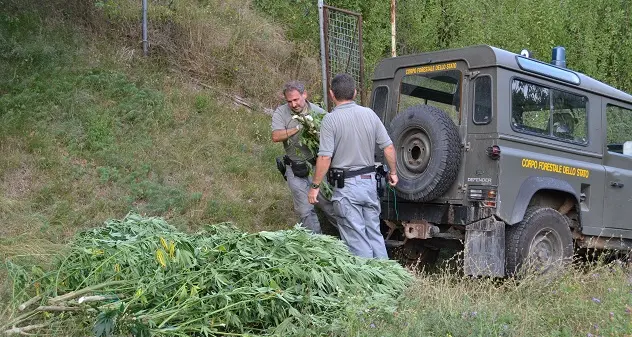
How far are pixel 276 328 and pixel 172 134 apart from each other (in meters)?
5.56

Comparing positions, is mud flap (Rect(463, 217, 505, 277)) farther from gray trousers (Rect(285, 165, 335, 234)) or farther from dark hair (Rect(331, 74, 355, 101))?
dark hair (Rect(331, 74, 355, 101))

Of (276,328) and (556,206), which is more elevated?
(556,206)

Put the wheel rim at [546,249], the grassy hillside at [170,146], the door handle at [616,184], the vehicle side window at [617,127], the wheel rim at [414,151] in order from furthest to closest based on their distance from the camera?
1. the vehicle side window at [617,127]
2. the door handle at [616,184]
3. the wheel rim at [414,151]
4. the wheel rim at [546,249]
5. the grassy hillside at [170,146]

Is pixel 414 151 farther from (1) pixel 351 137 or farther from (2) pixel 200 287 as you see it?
(2) pixel 200 287

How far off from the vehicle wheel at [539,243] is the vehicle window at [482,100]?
101 centimetres

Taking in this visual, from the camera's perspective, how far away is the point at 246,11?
44.6 ft

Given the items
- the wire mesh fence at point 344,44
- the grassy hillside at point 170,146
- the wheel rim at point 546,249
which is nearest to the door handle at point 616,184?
the grassy hillside at point 170,146

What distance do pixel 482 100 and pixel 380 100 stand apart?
137cm

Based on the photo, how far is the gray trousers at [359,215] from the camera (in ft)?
21.8

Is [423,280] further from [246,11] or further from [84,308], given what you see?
[246,11]

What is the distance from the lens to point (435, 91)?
7.53 metres

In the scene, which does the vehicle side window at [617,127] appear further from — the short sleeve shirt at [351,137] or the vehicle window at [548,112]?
the short sleeve shirt at [351,137]

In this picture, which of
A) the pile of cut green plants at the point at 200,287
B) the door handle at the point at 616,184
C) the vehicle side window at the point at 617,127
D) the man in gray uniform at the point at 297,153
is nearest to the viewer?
the pile of cut green plants at the point at 200,287

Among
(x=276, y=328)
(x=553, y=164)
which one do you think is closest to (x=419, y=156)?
(x=553, y=164)
